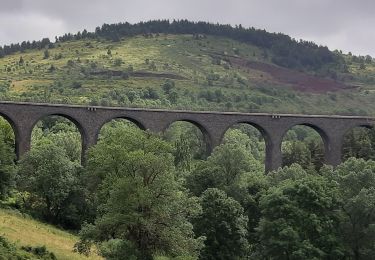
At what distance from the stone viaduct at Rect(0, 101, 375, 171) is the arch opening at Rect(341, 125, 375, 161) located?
1958mm

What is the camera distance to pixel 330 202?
3972 cm

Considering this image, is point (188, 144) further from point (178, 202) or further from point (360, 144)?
point (178, 202)

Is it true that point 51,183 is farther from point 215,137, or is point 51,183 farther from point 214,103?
point 214,103

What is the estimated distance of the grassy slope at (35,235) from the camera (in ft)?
125

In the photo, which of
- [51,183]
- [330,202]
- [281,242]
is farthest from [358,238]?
[51,183]

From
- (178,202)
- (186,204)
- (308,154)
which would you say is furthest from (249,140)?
(178,202)

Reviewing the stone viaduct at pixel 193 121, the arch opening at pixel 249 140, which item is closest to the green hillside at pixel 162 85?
the arch opening at pixel 249 140

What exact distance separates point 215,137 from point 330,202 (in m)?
31.7

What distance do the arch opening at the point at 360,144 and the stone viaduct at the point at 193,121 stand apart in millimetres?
1958

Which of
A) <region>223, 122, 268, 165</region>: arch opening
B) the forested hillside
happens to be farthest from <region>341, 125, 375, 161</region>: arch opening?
<region>223, 122, 268, 165</region>: arch opening

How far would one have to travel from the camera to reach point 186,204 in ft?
113

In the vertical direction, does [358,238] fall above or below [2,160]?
below

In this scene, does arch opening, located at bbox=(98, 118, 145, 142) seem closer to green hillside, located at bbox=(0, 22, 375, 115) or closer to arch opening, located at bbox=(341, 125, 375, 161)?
arch opening, located at bbox=(341, 125, 375, 161)

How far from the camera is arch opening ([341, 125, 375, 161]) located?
242ft
